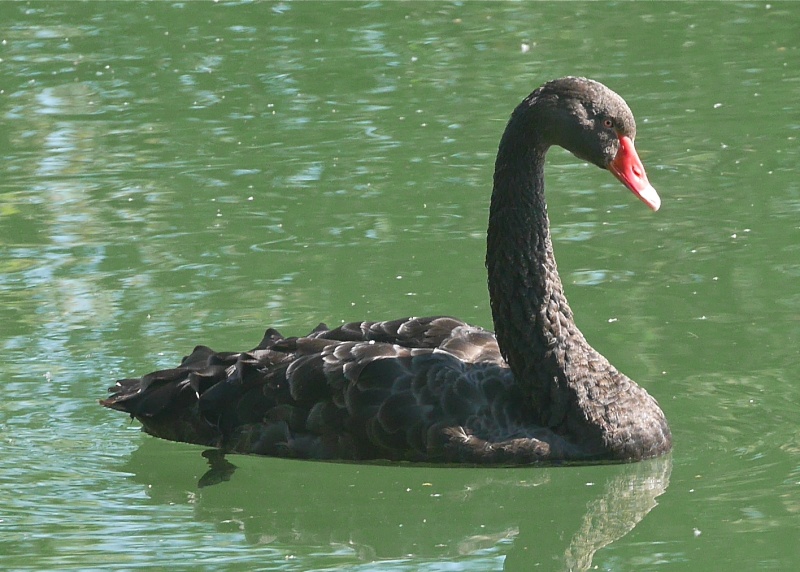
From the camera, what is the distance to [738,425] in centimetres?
661

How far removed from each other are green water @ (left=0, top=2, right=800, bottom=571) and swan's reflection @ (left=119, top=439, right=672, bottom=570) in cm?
2

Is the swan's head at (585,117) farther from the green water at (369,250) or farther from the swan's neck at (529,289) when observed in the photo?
the green water at (369,250)

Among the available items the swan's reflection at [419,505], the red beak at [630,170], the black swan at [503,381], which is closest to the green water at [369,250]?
the swan's reflection at [419,505]

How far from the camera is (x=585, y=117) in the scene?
635 centimetres

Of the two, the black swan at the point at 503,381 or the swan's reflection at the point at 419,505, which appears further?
the black swan at the point at 503,381

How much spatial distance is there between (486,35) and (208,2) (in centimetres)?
326

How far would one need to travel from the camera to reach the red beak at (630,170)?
21.1 ft

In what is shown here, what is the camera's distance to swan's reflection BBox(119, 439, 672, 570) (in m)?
5.70

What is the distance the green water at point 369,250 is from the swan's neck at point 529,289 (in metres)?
0.39

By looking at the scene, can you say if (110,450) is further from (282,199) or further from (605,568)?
(282,199)

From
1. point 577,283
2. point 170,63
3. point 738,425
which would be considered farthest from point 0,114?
point 738,425

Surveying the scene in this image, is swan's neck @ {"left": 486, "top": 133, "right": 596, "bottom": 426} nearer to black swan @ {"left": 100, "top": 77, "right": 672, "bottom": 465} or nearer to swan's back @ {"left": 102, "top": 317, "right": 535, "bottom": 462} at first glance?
black swan @ {"left": 100, "top": 77, "right": 672, "bottom": 465}

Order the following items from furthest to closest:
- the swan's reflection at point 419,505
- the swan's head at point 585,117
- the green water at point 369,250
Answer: the swan's head at point 585,117, the green water at point 369,250, the swan's reflection at point 419,505

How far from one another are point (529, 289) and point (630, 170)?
655 mm
